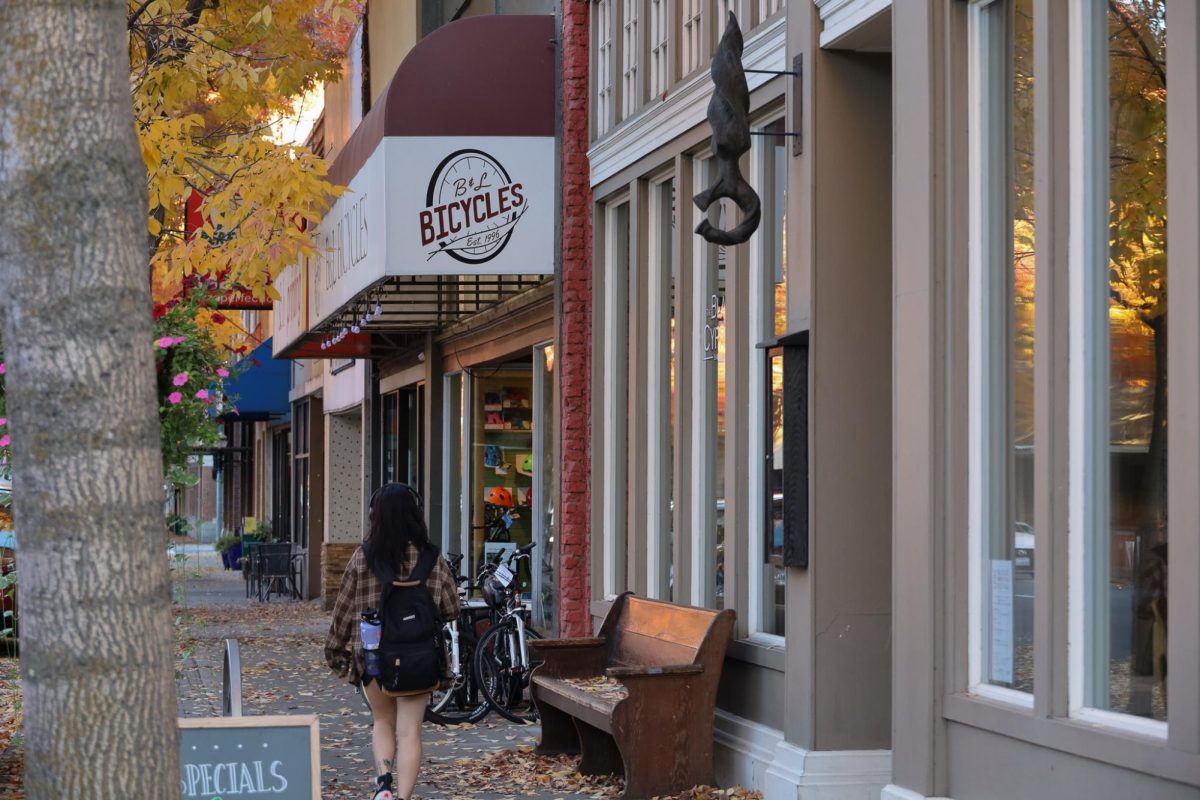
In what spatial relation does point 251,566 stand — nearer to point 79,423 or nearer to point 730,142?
point 730,142

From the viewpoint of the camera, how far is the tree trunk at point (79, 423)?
3467mm

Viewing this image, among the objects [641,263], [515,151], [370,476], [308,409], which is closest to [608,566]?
[641,263]

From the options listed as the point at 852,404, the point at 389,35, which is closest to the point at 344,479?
the point at 389,35

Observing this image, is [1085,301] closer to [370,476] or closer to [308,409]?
[370,476]

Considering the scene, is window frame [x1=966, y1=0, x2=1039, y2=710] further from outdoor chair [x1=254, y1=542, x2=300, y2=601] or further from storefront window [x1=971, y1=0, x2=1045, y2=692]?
outdoor chair [x1=254, y1=542, x2=300, y2=601]

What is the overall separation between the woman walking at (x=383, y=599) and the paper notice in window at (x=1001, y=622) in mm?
2861

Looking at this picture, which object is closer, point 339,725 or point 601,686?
point 601,686

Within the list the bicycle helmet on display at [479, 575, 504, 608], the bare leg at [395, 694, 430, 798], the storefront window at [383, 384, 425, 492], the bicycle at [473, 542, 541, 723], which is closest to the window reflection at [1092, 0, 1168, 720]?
the bare leg at [395, 694, 430, 798]

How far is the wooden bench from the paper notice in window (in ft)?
7.87

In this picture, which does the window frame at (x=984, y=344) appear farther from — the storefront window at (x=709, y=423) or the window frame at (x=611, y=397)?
the window frame at (x=611, y=397)

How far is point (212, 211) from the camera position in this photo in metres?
15.6

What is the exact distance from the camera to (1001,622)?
23.3 feet

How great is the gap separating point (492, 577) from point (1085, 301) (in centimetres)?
743

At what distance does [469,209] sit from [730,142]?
5.09m
